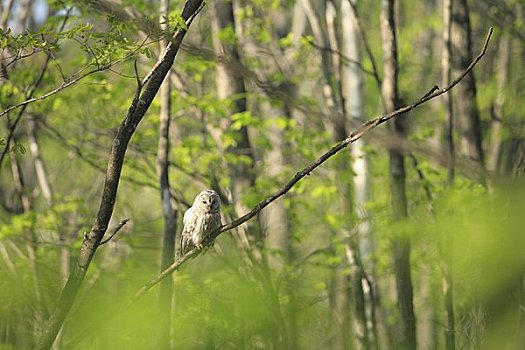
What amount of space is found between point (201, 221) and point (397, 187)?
236 centimetres

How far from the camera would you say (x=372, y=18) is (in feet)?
71.0

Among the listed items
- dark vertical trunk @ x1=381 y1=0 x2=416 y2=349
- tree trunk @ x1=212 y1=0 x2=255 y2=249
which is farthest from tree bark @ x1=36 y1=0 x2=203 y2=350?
tree trunk @ x1=212 y1=0 x2=255 y2=249

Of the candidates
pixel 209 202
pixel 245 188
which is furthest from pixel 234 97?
pixel 209 202

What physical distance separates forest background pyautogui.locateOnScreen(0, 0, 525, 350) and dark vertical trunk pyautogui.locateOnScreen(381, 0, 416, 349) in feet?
0.06

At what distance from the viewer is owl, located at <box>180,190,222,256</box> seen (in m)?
7.28

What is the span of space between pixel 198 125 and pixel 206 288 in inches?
172

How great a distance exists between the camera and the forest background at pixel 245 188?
514 cm

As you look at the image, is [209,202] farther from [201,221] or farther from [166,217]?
[166,217]

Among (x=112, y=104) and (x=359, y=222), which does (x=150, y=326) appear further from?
(x=112, y=104)

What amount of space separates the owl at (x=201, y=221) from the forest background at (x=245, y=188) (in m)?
0.23

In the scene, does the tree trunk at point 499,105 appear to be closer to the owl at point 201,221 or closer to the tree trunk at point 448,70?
the tree trunk at point 448,70

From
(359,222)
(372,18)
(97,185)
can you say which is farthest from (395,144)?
(372,18)

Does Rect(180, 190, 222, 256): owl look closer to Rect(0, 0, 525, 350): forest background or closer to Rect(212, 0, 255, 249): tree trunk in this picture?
Rect(0, 0, 525, 350): forest background

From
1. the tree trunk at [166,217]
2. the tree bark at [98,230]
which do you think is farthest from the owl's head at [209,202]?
the tree bark at [98,230]
